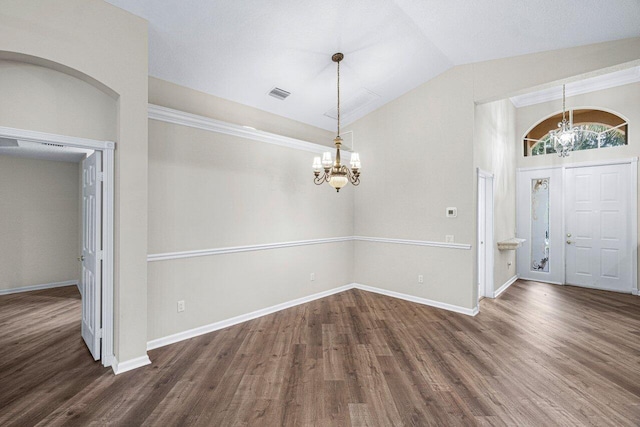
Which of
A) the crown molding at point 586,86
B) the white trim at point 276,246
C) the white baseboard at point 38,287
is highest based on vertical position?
the crown molding at point 586,86

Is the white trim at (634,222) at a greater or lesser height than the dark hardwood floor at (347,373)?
greater

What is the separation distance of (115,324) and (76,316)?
6.80 ft

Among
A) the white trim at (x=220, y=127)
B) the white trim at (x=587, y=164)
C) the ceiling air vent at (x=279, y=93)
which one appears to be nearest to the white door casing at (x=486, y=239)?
the white trim at (x=587, y=164)

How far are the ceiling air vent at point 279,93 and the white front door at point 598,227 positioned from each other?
5728mm

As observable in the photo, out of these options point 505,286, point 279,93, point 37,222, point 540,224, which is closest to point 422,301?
point 505,286

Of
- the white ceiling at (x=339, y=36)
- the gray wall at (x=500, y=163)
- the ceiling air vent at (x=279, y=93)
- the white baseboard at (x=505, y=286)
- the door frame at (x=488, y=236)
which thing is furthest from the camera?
the white baseboard at (x=505, y=286)

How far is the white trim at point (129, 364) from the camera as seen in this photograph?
2.65 metres

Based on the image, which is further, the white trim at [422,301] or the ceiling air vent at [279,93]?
the white trim at [422,301]

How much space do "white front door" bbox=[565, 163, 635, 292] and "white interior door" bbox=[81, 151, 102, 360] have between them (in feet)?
25.1

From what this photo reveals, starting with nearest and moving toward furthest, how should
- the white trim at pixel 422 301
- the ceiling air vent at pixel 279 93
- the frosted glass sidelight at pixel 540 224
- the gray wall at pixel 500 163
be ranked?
the ceiling air vent at pixel 279 93, the white trim at pixel 422 301, the gray wall at pixel 500 163, the frosted glass sidelight at pixel 540 224

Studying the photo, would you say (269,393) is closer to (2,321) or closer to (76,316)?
(76,316)

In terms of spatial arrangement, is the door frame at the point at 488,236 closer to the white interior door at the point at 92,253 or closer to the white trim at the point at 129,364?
the white trim at the point at 129,364

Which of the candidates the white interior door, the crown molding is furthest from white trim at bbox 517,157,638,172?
the white interior door

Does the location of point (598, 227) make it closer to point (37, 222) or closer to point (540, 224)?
point (540, 224)
